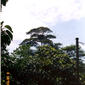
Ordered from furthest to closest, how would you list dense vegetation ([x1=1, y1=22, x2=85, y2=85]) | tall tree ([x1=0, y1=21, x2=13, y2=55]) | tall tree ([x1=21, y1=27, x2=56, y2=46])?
tall tree ([x1=21, y1=27, x2=56, y2=46]), dense vegetation ([x1=1, y1=22, x2=85, y2=85]), tall tree ([x1=0, y1=21, x2=13, y2=55])

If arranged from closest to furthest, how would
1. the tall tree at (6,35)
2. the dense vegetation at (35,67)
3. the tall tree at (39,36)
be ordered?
the tall tree at (6,35)
the dense vegetation at (35,67)
the tall tree at (39,36)

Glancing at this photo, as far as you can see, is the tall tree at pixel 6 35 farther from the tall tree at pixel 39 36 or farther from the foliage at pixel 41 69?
the tall tree at pixel 39 36

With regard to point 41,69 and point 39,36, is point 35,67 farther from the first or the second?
point 39,36

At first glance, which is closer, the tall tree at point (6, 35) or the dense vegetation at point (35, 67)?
the tall tree at point (6, 35)

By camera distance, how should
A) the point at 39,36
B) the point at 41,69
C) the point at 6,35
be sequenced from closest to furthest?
the point at 6,35
the point at 41,69
the point at 39,36

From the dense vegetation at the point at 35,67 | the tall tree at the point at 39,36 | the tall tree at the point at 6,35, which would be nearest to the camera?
the tall tree at the point at 6,35

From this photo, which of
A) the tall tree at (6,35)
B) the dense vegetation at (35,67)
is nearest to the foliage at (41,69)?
the dense vegetation at (35,67)

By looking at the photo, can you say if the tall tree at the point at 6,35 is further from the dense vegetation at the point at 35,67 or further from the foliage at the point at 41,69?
the foliage at the point at 41,69

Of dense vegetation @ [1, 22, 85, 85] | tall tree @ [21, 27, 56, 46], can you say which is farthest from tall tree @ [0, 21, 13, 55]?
tall tree @ [21, 27, 56, 46]

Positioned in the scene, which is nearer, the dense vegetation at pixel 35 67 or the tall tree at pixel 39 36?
the dense vegetation at pixel 35 67

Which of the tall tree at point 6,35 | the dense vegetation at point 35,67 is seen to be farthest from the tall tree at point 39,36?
the tall tree at point 6,35

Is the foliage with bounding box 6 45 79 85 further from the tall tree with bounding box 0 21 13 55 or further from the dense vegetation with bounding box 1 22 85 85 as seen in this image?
the tall tree with bounding box 0 21 13 55

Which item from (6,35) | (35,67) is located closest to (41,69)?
(35,67)

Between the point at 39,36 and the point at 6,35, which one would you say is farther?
the point at 39,36
